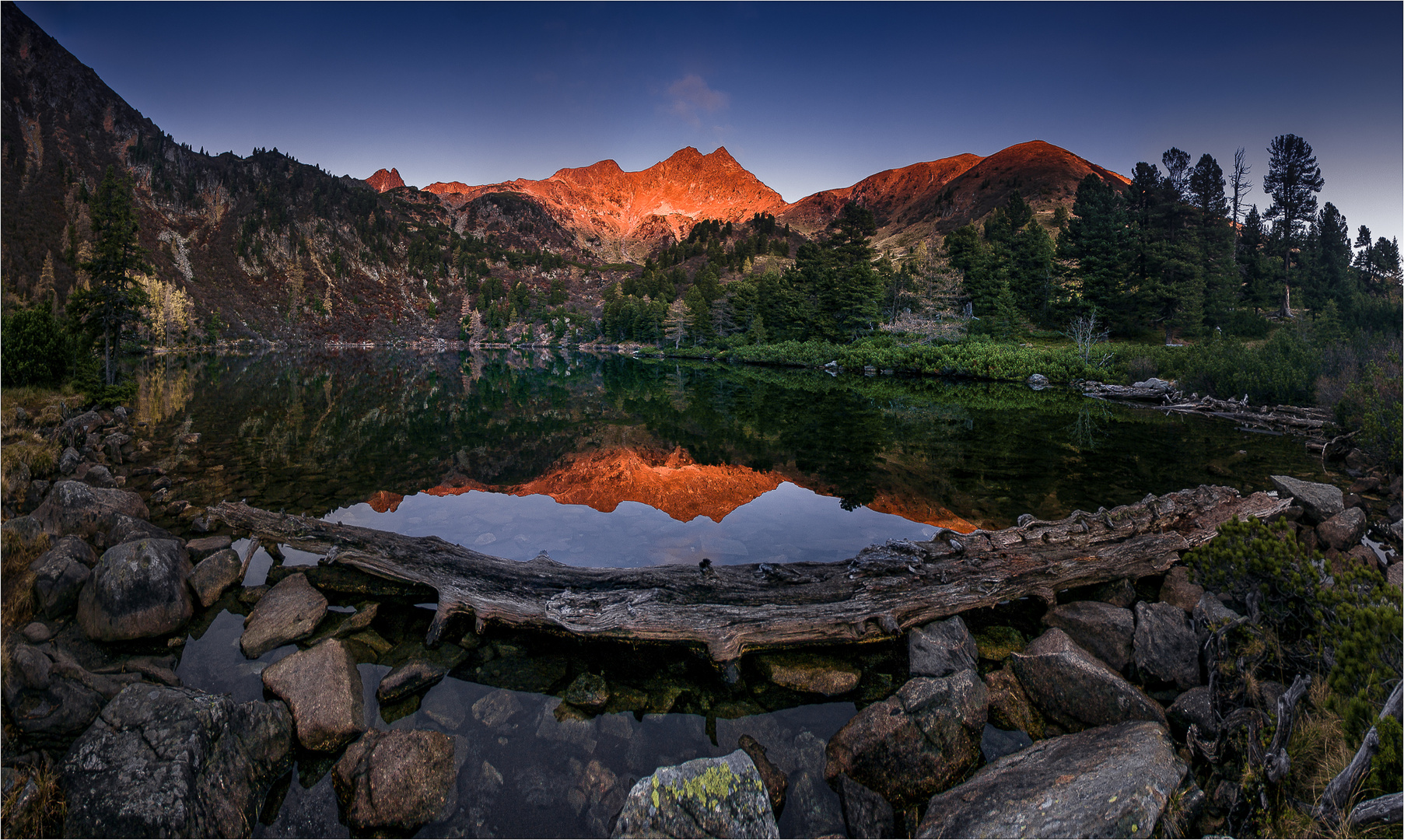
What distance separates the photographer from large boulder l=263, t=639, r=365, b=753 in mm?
5582

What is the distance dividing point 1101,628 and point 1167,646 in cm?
70

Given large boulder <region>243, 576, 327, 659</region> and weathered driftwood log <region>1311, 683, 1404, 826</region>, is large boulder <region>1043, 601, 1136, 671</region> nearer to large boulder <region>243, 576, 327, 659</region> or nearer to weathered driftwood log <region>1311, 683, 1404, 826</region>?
weathered driftwood log <region>1311, 683, 1404, 826</region>

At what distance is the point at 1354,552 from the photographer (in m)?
8.40

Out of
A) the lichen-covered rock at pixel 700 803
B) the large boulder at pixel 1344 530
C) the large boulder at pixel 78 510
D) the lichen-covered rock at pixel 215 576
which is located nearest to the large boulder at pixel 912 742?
the lichen-covered rock at pixel 700 803

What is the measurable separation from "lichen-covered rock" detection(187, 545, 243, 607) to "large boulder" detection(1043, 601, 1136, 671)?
12.3 meters

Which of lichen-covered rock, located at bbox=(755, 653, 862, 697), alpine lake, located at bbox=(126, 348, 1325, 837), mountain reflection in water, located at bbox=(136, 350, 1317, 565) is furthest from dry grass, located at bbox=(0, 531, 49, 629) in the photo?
lichen-covered rock, located at bbox=(755, 653, 862, 697)

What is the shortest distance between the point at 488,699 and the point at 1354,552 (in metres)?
12.8

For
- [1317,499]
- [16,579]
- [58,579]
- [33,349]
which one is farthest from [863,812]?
[33,349]

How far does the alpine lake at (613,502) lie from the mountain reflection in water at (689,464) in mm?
104

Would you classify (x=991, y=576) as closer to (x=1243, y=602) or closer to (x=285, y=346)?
(x=1243, y=602)

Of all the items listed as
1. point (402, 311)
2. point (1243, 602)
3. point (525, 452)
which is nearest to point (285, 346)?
point (402, 311)

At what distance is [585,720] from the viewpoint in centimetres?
608

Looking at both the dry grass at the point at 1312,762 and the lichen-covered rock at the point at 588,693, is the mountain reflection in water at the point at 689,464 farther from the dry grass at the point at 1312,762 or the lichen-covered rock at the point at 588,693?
the dry grass at the point at 1312,762

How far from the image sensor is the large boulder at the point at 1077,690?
→ 18.6 ft
